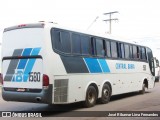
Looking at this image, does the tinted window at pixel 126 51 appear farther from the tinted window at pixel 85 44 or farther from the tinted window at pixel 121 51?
the tinted window at pixel 85 44

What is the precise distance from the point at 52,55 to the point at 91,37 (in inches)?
131

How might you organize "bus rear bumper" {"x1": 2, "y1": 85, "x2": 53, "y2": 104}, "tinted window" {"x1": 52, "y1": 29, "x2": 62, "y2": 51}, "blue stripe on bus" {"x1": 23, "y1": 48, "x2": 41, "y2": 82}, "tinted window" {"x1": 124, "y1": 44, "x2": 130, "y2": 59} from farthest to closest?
"tinted window" {"x1": 124, "y1": 44, "x2": 130, "y2": 59}, "tinted window" {"x1": 52, "y1": 29, "x2": 62, "y2": 51}, "blue stripe on bus" {"x1": 23, "y1": 48, "x2": 41, "y2": 82}, "bus rear bumper" {"x1": 2, "y1": 85, "x2": 53, "y2": 104}

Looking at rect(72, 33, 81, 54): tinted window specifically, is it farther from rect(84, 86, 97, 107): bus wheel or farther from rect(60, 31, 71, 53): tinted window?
rect(84, 86, 97, 107): bus wheel

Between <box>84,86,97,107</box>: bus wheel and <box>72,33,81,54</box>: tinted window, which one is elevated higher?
<box>72,33,81,54</box>: tinted window

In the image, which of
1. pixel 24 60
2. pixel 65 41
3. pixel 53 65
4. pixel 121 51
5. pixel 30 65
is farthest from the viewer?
pixel 121 51

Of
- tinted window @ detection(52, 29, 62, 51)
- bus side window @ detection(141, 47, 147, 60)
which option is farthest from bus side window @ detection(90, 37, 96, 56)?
bus side window @ detection(141, 47, 147, 60)

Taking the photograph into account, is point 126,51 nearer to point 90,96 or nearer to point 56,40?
point 90,96

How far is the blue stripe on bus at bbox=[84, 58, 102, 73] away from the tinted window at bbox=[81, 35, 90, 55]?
1.07 ft

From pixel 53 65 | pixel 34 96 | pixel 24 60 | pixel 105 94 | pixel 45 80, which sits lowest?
pixel 105 94

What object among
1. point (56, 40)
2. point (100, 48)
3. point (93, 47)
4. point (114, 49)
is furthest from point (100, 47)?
point (56, 40)

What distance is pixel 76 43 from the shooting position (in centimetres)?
1338

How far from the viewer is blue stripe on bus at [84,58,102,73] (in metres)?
14.1

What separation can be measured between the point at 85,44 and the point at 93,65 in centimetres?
103

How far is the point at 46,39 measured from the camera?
38.5ft
